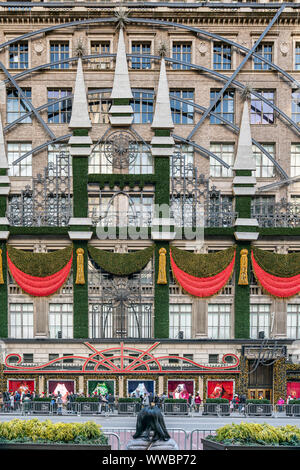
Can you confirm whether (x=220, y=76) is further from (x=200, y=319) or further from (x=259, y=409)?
(x=259, y=409)

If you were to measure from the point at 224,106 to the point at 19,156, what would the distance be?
57.1 ft

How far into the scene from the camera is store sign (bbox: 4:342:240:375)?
144ft

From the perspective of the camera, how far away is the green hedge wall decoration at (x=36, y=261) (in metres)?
44.7

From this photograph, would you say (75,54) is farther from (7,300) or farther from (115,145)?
(7,300)

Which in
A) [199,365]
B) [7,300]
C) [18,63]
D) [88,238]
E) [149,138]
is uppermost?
[18,63]

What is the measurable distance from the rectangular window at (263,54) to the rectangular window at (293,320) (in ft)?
64.4

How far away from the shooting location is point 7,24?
47.5 m

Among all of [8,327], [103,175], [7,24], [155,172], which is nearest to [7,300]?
[8,327]

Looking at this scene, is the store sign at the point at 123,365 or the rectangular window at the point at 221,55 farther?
the rectangular window at the point at 221,55

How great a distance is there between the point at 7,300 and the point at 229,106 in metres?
23.8

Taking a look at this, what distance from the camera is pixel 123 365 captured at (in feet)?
145

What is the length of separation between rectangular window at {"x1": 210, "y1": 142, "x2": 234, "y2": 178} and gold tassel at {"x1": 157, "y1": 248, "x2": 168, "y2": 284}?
26.6 ft

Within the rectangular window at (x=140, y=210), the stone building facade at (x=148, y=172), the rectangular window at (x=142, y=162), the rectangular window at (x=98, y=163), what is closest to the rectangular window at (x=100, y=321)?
the stone building facade at (x=148, y=172)

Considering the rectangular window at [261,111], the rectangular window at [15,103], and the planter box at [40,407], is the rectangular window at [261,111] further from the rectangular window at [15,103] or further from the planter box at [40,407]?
the planter box at [40,407]
